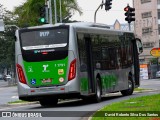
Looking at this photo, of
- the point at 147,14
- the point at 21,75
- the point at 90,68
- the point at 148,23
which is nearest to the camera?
the point at 21,75

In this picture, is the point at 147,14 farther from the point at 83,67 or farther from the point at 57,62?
the point at 57,62

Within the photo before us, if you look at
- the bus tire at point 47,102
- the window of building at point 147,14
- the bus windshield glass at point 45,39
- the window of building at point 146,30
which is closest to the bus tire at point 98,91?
the bus tire at point 47,102

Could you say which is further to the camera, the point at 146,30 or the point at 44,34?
the point at 146,30

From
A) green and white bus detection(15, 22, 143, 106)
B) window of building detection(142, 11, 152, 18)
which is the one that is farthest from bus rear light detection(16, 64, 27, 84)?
window of building detection(142, 11, 152, 18)

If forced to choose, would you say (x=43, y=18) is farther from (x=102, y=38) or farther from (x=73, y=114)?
(x=73, y=114)

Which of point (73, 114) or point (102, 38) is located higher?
point (102, 38)

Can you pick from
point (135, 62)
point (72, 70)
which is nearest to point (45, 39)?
point (72, 70)

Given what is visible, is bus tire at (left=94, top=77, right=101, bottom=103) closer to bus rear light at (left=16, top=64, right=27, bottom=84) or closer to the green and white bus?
the green and white bus

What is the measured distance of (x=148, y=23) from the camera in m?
97.8

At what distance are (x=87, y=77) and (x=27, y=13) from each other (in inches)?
1187

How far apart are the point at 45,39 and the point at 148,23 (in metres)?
75.4

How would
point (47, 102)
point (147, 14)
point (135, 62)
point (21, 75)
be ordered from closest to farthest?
point (21, 75), point (47, 102), point (135, 62), point (147, 14)

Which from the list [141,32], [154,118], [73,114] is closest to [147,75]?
[141,32]

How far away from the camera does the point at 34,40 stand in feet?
77.6
